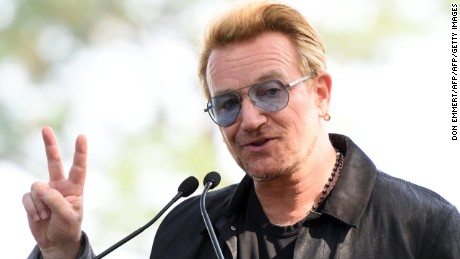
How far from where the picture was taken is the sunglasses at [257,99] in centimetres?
356

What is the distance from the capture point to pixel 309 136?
11.9ft

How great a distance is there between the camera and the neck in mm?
3613

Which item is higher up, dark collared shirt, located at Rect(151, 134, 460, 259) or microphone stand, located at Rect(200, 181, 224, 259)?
microphone stand, located at Rect(200, 181, 224, 259)

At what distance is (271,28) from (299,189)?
62cm

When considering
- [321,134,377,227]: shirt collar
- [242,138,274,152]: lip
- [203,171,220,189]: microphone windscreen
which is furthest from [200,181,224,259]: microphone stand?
[321,134,377,227]: shirt collar

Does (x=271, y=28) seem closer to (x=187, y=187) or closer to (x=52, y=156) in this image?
(x=187, y=187)

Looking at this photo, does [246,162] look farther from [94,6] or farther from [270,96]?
[94,6]

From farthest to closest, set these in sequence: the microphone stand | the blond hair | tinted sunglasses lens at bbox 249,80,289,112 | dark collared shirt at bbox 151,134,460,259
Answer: the blond hair → tinted sunglasses lens at bbox 249,80,289,112 → dark collared shirt at bbox 151,134,460,259 → the microphone stand

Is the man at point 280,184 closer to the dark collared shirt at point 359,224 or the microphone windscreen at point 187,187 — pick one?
the dark collared shirt at point 359,224

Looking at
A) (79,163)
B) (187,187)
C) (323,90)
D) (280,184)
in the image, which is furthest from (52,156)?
(323,90)

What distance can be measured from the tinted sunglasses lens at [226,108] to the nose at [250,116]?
1.2 inches

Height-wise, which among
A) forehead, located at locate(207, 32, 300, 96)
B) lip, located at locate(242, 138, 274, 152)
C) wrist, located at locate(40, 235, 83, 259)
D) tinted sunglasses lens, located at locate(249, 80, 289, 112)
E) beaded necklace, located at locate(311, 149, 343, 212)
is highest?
forehead, located at locate(207, 32, 300, 96)

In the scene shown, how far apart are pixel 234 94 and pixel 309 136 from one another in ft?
1.01

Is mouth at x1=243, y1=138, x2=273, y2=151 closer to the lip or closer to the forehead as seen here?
the lip
